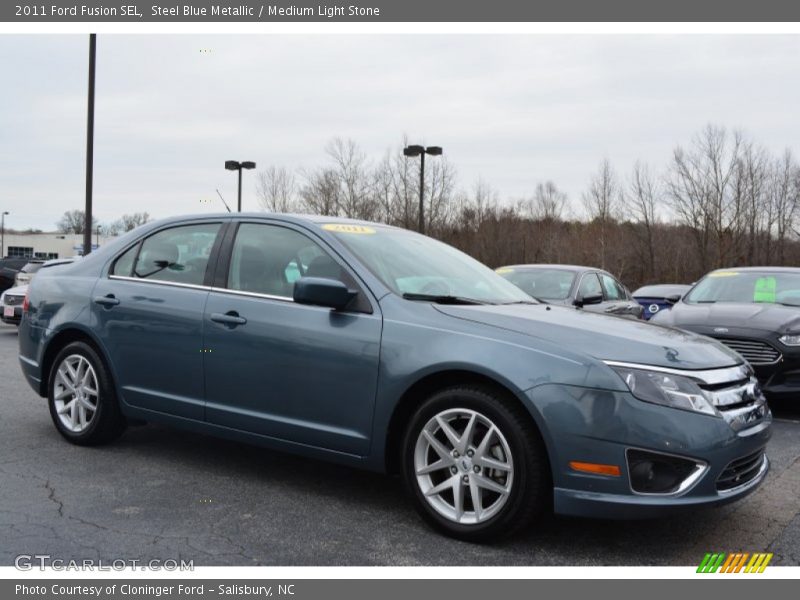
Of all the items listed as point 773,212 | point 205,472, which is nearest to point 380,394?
point 205,472

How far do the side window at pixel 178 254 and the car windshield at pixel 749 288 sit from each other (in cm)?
588

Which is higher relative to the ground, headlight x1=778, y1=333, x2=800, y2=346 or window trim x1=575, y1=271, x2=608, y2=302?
window trim x1=575, y1=271, x2=608, y2=302

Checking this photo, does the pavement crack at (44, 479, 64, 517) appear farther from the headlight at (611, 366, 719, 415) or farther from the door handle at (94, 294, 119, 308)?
the headlight at (611, 366, 719, 415)

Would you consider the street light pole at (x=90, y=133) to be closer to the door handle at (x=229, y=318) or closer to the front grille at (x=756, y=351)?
the door handle at (x=229, y=318)

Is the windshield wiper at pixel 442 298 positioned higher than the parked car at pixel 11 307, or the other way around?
the windshield wiper at pixel 442 298

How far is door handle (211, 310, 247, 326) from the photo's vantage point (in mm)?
4375

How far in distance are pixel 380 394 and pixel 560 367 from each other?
3.04 feet

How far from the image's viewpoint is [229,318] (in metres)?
4.43

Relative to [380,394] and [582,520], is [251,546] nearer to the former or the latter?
[380,394]

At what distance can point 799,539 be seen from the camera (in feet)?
12.2

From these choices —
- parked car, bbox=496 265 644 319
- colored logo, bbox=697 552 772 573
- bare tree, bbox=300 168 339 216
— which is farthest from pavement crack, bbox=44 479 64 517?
bare tree, bbox=300 168 339 216

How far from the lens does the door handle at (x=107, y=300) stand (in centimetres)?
506

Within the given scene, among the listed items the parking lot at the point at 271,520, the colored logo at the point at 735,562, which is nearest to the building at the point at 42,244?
the parking lot at the point at 271,520

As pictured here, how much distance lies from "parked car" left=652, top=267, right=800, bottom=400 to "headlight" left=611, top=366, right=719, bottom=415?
411 cm
